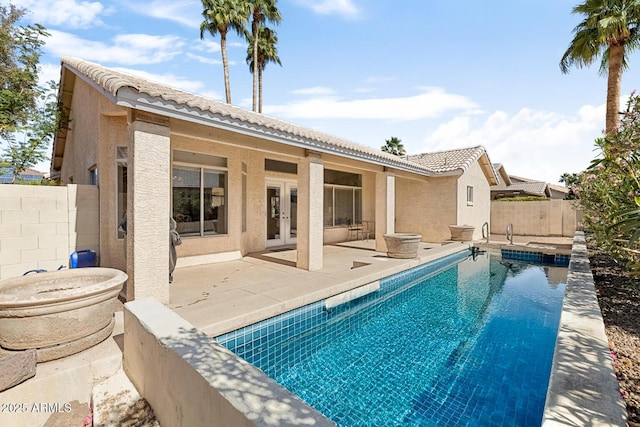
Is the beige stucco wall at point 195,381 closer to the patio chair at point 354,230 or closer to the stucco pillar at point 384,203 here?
the stucco pillar at point 384,203

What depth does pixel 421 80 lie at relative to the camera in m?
12.5

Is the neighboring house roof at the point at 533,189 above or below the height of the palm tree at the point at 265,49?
below

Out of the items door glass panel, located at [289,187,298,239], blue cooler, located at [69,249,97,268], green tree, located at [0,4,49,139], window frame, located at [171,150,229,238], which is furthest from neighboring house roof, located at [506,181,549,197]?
green tree, located at [0,4,49,139]

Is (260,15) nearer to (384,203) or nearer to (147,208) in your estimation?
(384,203)

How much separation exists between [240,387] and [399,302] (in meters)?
6.02

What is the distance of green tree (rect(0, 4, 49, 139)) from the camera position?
1081cm

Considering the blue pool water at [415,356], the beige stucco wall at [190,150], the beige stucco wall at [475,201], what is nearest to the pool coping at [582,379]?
the blue pool water at [415,356]

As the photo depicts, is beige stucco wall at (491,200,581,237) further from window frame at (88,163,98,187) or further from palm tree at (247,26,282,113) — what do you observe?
window frame at (88,163,98,187)

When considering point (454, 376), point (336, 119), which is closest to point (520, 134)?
point (336, 119)

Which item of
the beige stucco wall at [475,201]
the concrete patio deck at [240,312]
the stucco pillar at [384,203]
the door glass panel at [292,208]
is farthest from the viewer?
the beige stucco wall at [475,201]

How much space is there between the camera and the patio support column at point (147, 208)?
4.80 m

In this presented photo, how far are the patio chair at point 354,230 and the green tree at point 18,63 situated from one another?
46.0 feet

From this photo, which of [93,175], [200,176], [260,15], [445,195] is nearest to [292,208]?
[200,176]

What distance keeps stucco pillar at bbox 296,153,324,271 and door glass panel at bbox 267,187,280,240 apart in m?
4.01
